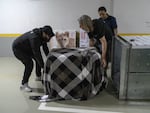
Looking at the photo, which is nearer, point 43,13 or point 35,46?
point 35,46

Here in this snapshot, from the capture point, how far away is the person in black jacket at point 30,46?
3.48 meters

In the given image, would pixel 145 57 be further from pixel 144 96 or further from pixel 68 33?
pixel 68 33

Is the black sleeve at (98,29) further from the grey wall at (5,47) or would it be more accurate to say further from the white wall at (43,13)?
the grey wall at (5,47)

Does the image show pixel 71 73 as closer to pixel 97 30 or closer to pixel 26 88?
pixel 97 30

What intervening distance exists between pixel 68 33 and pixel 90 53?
2201 mm

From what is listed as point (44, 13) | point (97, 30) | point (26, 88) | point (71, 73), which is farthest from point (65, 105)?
point (44, 13)

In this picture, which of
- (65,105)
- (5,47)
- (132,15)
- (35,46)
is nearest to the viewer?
(65,105)

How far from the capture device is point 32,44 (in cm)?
347

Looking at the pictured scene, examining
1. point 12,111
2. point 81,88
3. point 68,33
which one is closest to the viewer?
point 12,111

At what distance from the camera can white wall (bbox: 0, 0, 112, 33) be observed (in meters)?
5.45

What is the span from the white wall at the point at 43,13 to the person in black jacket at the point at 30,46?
188 cm

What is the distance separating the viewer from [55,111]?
10.2 feet

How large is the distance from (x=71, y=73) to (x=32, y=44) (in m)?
0.75

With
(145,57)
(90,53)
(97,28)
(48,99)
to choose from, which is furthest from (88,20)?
(48,99)
